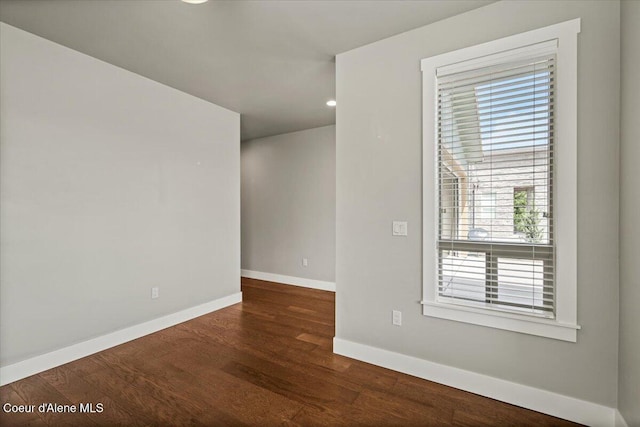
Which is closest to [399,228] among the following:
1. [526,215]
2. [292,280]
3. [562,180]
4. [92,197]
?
[526,215]

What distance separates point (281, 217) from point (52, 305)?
334cm

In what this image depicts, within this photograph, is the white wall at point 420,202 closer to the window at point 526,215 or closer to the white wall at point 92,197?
the window at point 526,215

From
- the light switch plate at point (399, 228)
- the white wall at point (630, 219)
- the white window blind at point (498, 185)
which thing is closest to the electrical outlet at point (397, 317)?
the white window blind at point (498, 185)

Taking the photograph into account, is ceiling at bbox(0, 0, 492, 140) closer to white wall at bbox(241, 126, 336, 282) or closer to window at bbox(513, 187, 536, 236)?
window at bbox(513, 187, 536, 236)

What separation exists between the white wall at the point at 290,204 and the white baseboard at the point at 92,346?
174 centimetres

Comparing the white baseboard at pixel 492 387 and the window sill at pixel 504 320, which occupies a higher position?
the window sill at pixel 504 320

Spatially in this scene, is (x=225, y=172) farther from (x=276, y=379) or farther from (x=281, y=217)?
(x=276, y=379)

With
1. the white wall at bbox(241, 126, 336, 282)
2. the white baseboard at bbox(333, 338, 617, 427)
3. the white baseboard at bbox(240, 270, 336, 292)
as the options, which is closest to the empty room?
the white baseboard at bbox(333, 338, 617, 427)

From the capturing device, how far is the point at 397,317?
2.42m

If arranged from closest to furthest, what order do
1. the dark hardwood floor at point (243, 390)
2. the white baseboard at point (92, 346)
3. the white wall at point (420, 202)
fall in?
1. the white wall at point (420, 202)
2. the dark hardwood floor at point (243, 390)
3. the white baseboard at point (92, 346)

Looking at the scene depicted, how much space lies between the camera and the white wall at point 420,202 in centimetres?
176

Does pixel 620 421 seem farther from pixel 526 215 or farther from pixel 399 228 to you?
pixel 399 228

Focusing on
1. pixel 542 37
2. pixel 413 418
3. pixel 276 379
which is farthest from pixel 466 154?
pixel 276 379

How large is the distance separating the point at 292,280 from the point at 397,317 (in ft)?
10.0
